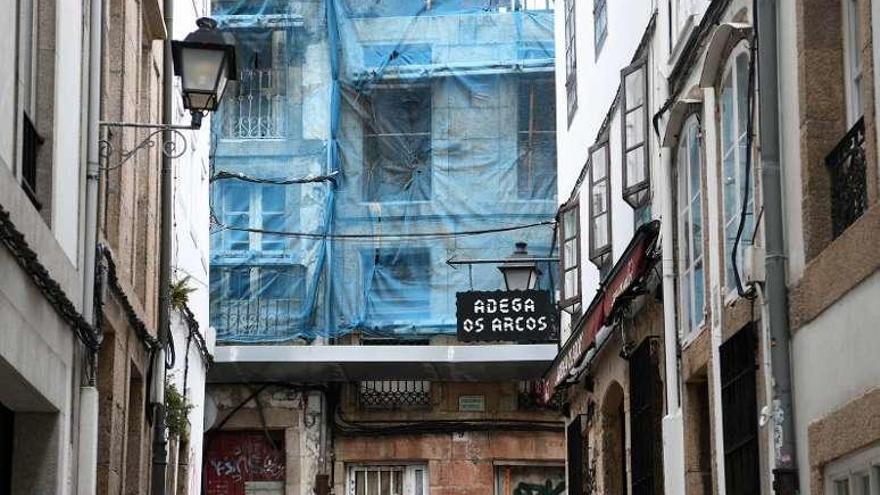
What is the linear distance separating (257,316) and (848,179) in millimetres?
22312

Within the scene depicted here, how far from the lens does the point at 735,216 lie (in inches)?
471

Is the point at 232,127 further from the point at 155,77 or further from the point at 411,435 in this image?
the point at 155,77

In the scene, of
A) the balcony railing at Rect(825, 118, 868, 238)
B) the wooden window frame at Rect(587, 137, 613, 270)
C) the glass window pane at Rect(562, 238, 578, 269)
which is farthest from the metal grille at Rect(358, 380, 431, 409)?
the balcony railing at Rect(825, 118, 868, 238)

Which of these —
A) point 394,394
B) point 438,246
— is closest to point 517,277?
point 438,246

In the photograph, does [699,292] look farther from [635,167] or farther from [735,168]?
A: [635,167]

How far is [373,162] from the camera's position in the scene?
1266 inches

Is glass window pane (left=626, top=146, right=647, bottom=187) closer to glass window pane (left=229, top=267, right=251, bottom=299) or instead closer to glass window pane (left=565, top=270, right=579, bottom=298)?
glass window pane (left=565, top=270, right=579, bottom=298)

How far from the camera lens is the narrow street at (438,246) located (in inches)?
395

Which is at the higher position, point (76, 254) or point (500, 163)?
point (500, 163)

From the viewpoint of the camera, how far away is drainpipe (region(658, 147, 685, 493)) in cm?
1387

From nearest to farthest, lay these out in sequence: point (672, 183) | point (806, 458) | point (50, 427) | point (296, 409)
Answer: point (806, 458) < point (50, 427) < point (672, 183) < point (296, 409)

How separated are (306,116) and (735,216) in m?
20.3

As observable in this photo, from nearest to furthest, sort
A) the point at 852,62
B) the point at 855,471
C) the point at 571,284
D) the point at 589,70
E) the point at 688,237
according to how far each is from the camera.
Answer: the point at 855,471, the point at 852,62, the point at 688,237, the point at 589,70, the point at 571,284

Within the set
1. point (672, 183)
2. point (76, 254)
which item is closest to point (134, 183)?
point (76, 254)
